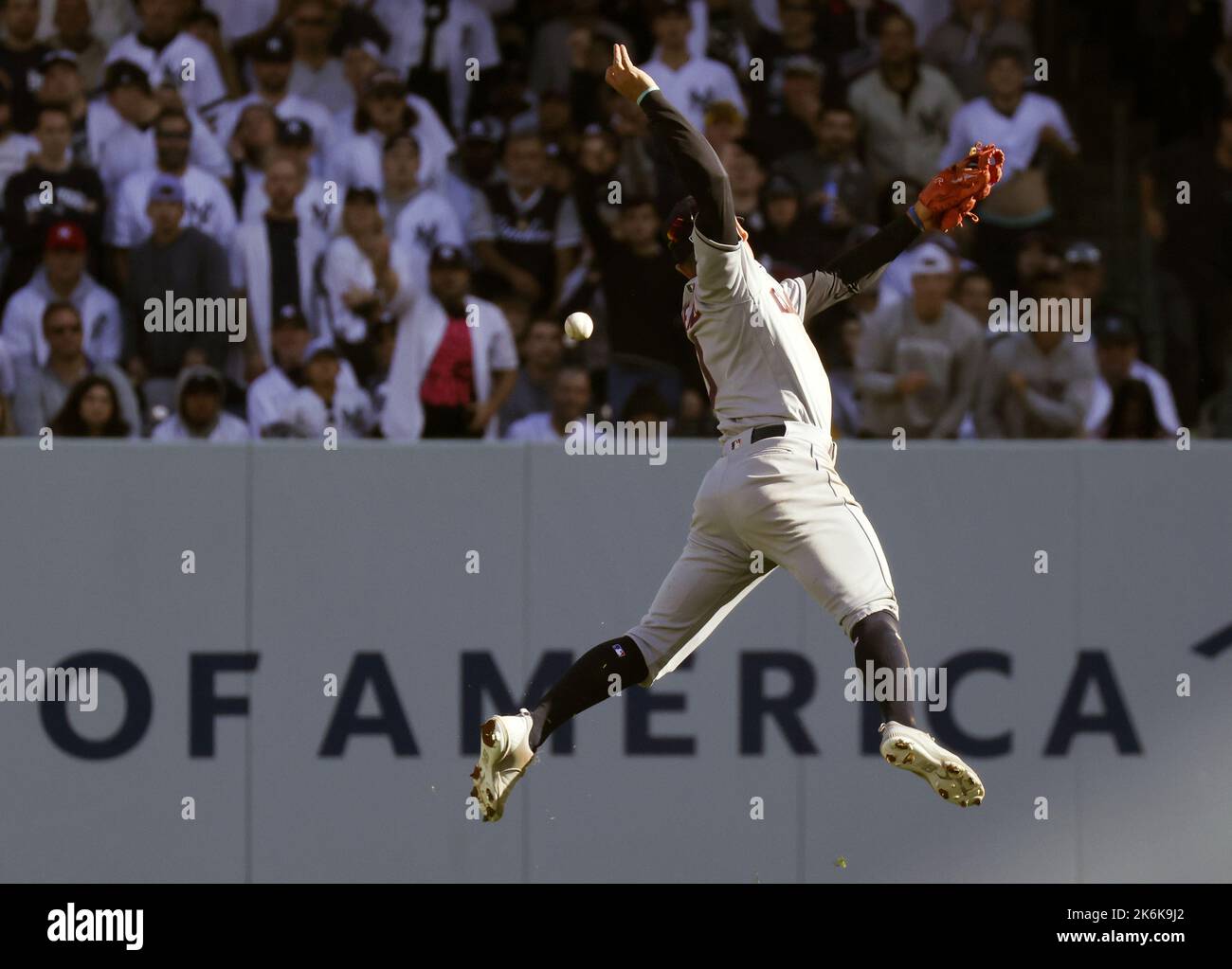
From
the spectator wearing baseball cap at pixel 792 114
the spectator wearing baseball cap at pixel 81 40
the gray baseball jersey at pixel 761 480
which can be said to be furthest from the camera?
the spectator wearing baseball cap at pixel 81 40

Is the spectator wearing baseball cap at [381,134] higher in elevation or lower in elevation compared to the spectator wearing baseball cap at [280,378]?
higher

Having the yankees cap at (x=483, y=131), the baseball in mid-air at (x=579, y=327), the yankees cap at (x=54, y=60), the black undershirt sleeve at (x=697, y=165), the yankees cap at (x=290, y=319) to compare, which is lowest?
the baseball in mid-air at (x=579, y=327)

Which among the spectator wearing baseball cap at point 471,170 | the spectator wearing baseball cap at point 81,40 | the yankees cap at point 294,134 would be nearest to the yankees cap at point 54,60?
the spectator wearing baseball cap at point 81,40

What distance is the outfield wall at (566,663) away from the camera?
28.8ft

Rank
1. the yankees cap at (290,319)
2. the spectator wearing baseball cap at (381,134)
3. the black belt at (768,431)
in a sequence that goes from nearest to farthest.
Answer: the black belt at (768,431)
the yankees cap at (290,319)
the spectator wearing baseball cap at (381,134)

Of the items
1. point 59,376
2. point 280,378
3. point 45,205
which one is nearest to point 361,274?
point 280,378

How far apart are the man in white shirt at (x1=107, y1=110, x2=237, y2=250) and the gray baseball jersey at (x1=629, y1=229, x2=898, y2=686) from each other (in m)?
4.13

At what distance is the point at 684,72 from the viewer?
1097 cm

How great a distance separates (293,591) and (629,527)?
1.48 metres

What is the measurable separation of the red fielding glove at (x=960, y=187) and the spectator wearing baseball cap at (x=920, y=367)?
243 centimetres

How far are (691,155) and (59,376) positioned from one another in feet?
14.1

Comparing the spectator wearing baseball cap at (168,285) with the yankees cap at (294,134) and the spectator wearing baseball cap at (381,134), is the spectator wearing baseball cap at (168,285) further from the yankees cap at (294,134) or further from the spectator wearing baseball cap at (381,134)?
the spectator wearing baseball cap at (381,134)

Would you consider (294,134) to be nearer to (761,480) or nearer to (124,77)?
(124,77)
